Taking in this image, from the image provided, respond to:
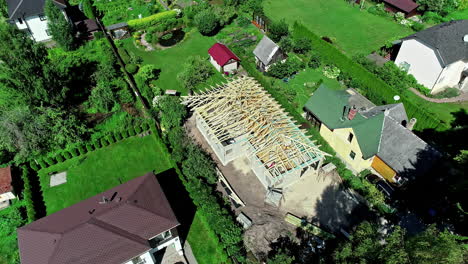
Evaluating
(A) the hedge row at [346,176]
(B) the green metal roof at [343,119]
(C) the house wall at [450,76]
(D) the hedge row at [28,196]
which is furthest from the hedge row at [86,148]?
(C) the house wall at [450,76]

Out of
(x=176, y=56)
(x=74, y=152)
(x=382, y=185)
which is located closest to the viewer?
(x=382, y=185)

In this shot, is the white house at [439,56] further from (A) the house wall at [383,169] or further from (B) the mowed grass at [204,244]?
(B) the mowed grass at [204,244]

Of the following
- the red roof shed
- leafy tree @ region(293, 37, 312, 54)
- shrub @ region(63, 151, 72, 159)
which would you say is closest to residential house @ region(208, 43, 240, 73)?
the red roof shed

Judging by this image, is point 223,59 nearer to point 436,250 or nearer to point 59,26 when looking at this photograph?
point 59,26

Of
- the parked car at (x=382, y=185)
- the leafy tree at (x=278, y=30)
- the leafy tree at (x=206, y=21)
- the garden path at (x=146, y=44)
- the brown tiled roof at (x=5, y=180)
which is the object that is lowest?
the parked car at (x=382, y=185)

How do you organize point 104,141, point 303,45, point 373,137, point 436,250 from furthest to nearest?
point 303,45, point 104,141, point 373,137, point 436,250

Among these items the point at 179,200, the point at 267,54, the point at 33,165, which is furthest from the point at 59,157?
the point at 267,54

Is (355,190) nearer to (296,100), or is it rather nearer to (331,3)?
(296,100)
